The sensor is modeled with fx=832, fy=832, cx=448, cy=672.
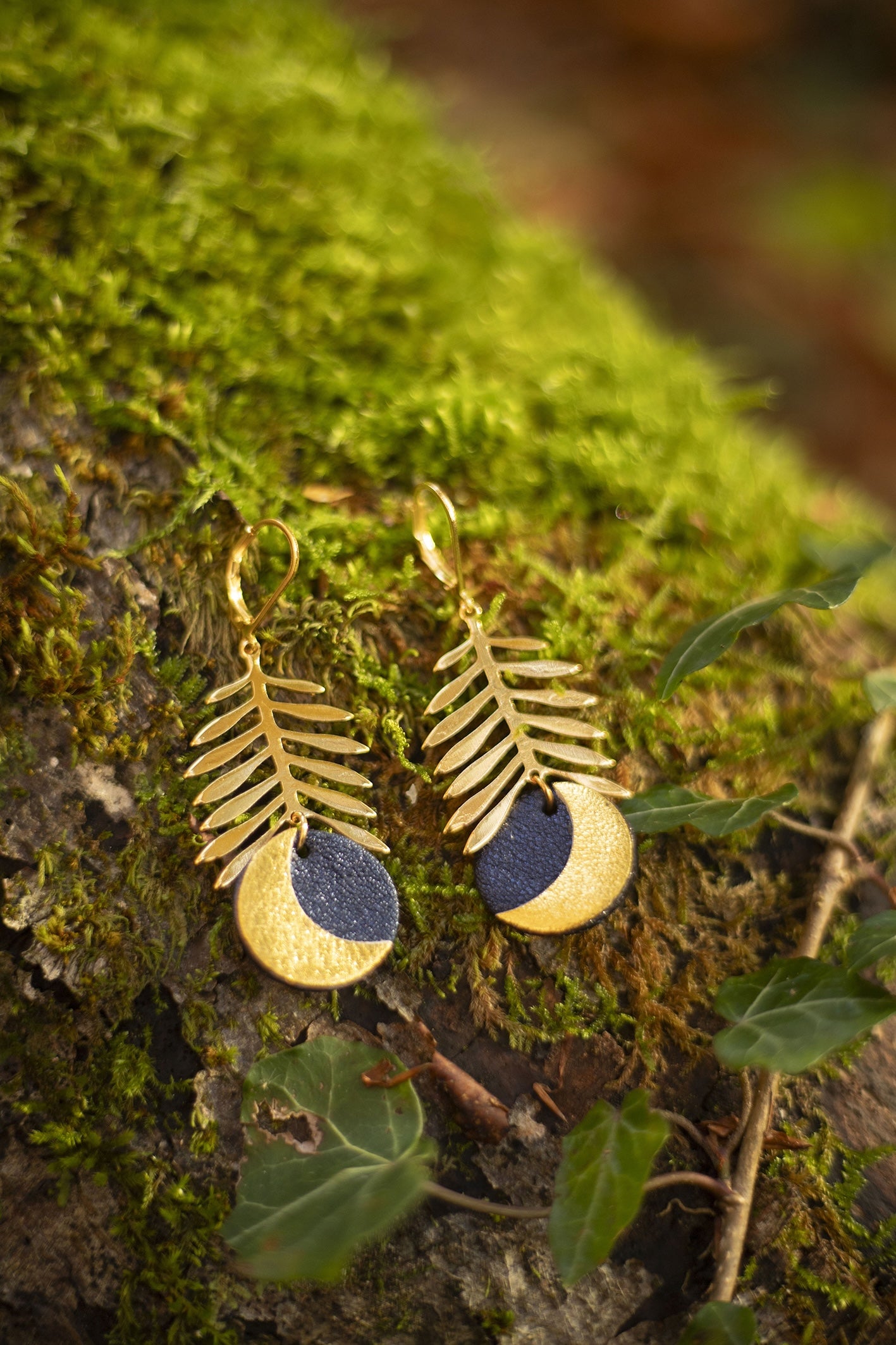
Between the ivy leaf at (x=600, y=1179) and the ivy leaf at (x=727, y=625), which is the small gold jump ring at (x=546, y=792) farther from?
the ivy leaf at (x=600, y=1179)

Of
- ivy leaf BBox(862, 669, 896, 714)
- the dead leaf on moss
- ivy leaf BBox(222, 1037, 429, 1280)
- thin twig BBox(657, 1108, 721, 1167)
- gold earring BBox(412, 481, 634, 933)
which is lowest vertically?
ivy leaf BBox(222, 1037, 429, 1280)

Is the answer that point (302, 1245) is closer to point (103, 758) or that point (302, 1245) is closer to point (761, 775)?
point (103, 758)

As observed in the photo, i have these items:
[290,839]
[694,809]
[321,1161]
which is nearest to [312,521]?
[290,839]

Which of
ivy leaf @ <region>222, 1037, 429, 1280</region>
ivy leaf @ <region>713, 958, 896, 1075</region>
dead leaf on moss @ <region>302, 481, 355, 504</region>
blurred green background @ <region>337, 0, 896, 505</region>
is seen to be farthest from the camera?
blurred green background @ <region>337, 0, 896, 505</region>

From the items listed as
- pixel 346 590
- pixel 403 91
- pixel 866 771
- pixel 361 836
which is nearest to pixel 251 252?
pixel 346 590

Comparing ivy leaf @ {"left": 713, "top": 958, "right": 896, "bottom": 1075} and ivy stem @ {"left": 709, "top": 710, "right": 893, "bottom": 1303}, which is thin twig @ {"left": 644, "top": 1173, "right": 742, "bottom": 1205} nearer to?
ivy stem @ {"left": 709, "top": 710, "right": 893, "bottom": 1303}

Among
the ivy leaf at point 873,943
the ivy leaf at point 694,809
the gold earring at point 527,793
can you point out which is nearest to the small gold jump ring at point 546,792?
the gold earring at point 527,793

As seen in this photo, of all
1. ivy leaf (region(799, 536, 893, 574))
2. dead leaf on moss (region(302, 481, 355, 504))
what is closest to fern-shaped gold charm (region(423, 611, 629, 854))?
dead leaf on moss (region(302, 481, 355, 504))
